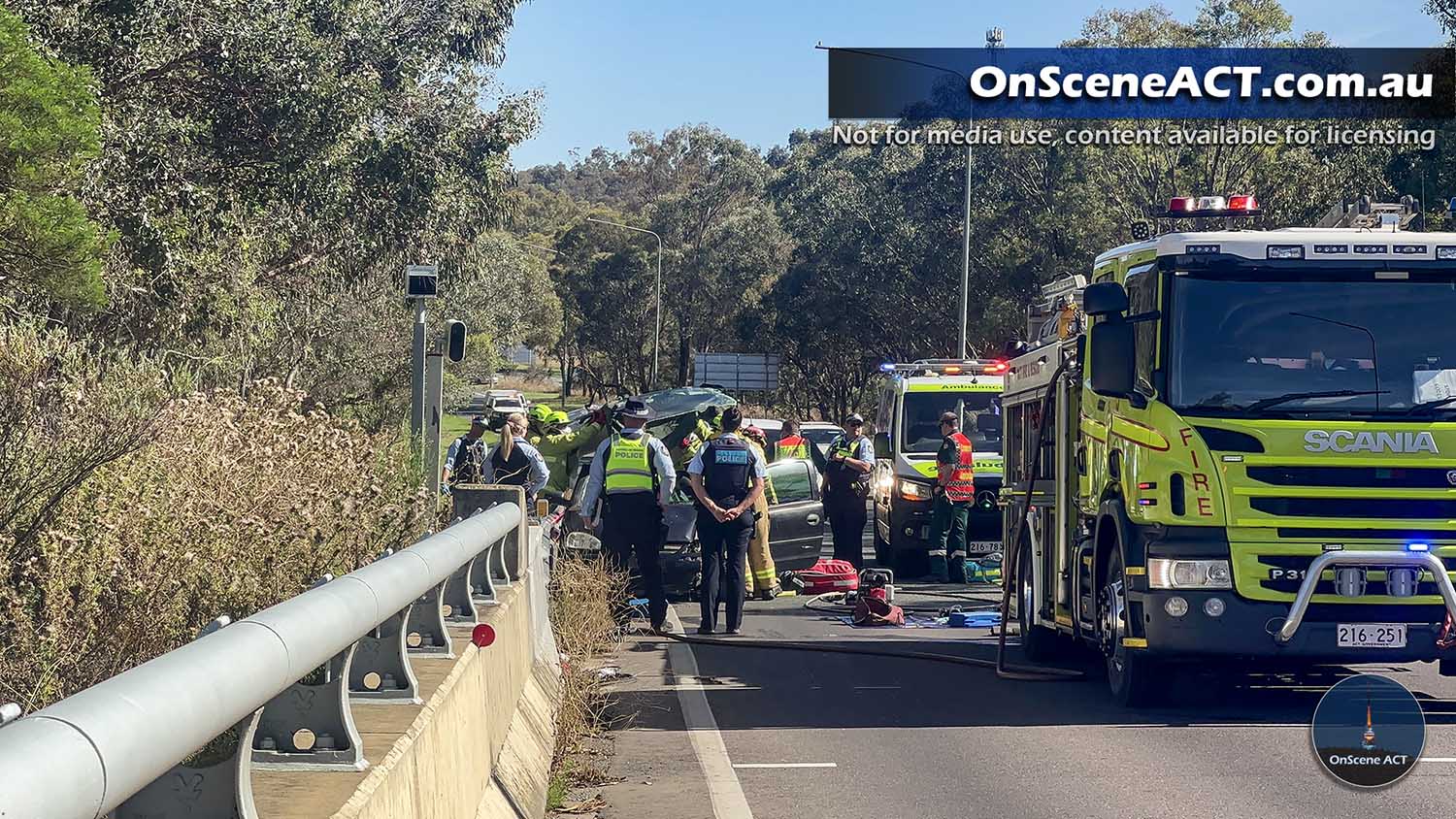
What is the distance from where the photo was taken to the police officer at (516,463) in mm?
14992

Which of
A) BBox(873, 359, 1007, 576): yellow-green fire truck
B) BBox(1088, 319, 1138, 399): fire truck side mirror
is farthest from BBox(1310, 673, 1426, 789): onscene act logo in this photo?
BBox(873, 359, 1007, 576): yellow-green fire truck

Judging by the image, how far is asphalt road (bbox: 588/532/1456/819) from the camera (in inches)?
307

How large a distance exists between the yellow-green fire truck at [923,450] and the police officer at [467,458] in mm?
5494

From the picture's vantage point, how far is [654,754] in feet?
29.7

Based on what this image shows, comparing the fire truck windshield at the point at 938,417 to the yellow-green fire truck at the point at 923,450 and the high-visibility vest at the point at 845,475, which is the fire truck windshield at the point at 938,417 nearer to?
the yellow-green fire truck at the point at 923,450

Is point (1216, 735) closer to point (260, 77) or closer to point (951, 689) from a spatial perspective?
point (951, 689)

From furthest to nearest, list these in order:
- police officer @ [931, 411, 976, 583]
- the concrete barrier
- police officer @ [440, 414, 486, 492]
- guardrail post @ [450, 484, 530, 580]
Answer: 1. police officer @ [931, 411, 976, 583]
2. police officer @ [440, 414, 486, 492]
3. guardrail post @ [450, 484, 530, 580]
4. the concrete barrier

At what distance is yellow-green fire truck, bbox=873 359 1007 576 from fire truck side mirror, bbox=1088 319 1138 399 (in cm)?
996

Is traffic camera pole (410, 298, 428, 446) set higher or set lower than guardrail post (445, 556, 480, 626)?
higher

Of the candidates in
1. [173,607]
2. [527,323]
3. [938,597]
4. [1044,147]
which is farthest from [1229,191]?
[527,323]

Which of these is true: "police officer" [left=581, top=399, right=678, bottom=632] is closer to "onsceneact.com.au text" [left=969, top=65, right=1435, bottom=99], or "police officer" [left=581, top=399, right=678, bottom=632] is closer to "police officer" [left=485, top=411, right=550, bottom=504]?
"police officer" [left=485, top=411, right=550, bottom=504]

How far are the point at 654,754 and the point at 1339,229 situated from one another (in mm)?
5403

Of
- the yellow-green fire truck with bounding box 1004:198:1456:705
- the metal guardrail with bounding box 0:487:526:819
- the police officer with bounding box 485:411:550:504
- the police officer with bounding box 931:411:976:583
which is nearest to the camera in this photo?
the metal guardrail with bounding box 0:487:526:819

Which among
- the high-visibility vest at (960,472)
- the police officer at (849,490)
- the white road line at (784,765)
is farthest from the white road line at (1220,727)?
the police officer at (849,490)
